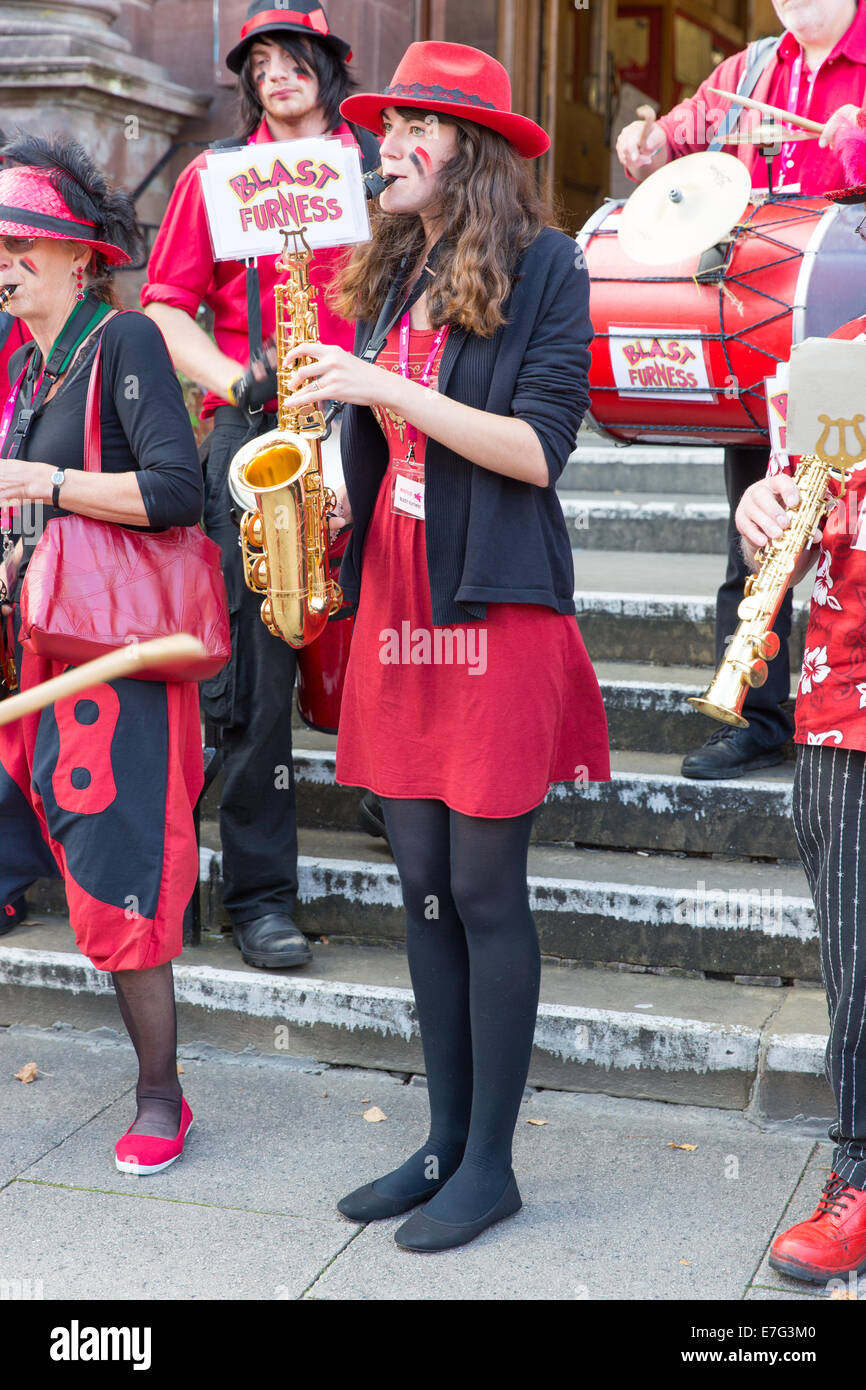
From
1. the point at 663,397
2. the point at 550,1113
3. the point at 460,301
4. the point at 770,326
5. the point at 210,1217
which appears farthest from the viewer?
the point at 663,397

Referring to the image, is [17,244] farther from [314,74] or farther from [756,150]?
[756,150]

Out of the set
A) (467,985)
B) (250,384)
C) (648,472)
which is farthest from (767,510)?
(648,472)

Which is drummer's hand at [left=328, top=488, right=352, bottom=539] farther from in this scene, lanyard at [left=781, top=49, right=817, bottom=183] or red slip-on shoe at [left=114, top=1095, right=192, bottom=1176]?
lanyard at [left=781, top=49, right=817, bottom=183]

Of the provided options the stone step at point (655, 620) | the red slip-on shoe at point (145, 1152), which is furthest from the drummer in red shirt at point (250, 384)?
the stone step at point (655, 620)

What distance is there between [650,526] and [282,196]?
321 cm

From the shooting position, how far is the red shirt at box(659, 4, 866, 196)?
3908 millimetres

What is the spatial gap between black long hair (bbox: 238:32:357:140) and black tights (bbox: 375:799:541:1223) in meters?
1.96

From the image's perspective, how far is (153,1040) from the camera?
3186 millimetres

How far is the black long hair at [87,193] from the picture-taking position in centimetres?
308

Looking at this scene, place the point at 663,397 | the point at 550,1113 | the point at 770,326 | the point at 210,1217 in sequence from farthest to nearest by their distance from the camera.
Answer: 1. the point at 663,397
2. the point at 770,326
3. the point at 550,1113
4. the point at 210,1217

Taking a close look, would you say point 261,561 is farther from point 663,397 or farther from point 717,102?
point 717,102

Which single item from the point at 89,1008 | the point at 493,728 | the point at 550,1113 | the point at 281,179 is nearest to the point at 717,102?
the point at 281,179

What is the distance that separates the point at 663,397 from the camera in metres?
4.07

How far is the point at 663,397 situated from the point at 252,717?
1.47 metres
